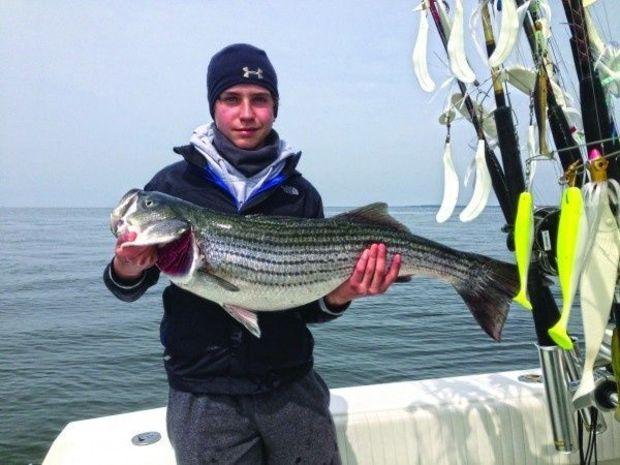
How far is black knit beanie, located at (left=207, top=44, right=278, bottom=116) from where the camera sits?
3266 millimetres

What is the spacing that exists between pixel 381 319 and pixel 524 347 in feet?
13.7

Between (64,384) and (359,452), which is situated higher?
(359,452)

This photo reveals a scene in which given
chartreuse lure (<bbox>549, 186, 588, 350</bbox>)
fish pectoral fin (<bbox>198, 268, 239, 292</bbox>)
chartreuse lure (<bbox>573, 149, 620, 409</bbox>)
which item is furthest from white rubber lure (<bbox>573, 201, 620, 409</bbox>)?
fish pectoral fin (<bbox>198, 268, 239, 292</bbox>)

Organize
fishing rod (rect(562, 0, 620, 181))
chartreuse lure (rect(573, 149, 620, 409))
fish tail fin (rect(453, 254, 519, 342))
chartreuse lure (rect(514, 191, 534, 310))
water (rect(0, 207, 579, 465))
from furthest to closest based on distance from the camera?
water (rect(0, 207, 579, 465)), fish tail fin (rect(453, 254, 519, 342)), fishing rod (rect(562, 0, 620, 181)), chartreuse lure (rect(514, 191, 534, 310)), chartreuse lure (rect(573, 149, 620, 409))

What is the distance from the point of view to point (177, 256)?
296 cm

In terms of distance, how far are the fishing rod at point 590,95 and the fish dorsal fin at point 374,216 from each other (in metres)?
1.14

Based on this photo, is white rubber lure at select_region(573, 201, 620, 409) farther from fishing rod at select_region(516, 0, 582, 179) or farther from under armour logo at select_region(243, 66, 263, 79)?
under armour logo at select_region(243, 66, 263, 79)

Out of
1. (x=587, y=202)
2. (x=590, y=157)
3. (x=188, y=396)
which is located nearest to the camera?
(x=587, y=202)

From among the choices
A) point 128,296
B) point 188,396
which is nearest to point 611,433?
point 188,396

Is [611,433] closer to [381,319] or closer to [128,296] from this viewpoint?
[128,296]

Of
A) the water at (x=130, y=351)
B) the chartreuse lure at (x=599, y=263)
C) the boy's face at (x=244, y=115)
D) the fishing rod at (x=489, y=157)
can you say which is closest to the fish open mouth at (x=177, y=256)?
the boy's face at (x=244, y=115)

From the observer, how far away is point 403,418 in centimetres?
432

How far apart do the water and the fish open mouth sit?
6.32 meters

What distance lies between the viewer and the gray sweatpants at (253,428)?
293 centimetres
